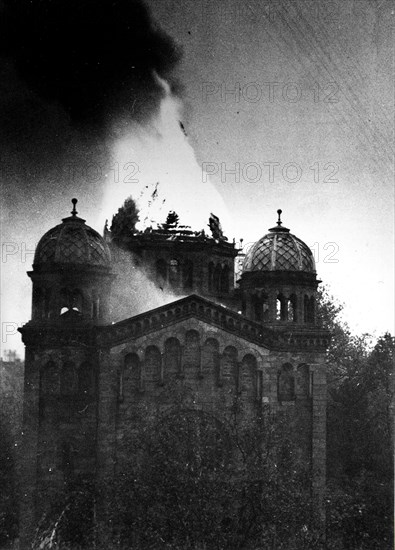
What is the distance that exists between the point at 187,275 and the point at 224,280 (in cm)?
189

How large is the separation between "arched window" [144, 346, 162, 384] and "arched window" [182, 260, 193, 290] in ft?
25.3

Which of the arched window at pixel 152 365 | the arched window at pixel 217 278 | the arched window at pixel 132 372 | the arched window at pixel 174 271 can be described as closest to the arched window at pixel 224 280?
the arched window at pixel 217 278

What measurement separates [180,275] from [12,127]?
16621 millimetres

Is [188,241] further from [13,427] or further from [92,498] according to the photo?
[92,498]

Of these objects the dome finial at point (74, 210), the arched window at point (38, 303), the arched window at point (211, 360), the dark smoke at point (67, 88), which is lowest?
the arched window at point (211, 360)

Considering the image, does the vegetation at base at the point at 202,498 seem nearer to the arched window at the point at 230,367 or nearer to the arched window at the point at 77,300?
the arched window at the point at 230,367

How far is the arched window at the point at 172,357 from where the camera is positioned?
3116 cm

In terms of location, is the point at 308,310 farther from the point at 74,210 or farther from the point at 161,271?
the point at 74,210

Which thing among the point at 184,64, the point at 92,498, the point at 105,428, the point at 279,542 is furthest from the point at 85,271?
the point at 279,542

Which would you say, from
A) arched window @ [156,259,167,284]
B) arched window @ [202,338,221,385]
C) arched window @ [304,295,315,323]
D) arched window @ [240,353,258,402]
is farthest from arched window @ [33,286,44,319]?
arched window @ [304,295,315,323]

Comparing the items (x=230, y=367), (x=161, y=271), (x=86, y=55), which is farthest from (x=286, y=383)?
(x=86, y=55)

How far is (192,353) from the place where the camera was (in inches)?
1239

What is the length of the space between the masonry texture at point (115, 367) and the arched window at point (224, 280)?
6395 millimetres

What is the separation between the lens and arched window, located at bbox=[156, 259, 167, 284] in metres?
38.5
